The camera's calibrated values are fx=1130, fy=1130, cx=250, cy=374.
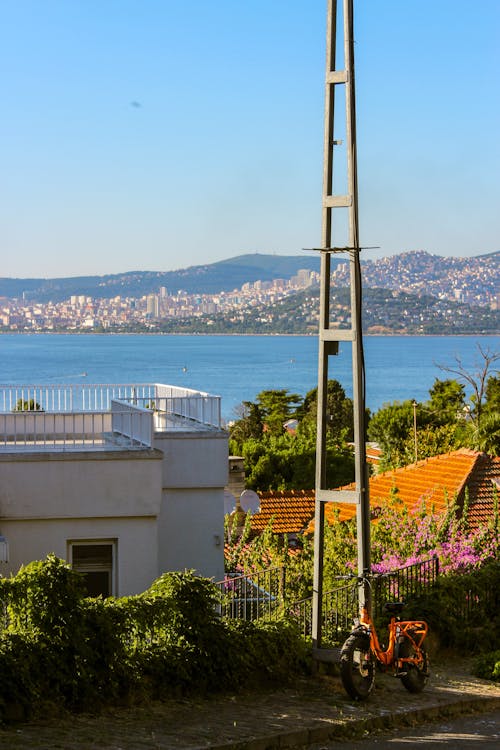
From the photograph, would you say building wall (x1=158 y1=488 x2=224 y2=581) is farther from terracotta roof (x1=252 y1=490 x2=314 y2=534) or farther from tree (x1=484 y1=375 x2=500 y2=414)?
tree (x1=484 y1=375 x2=500 y2=414)

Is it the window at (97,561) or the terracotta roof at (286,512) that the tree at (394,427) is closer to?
the terracotta roof at (286,512)

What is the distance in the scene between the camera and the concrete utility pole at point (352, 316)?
1101 centimetres

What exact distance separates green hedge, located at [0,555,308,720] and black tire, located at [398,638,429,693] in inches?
41.4

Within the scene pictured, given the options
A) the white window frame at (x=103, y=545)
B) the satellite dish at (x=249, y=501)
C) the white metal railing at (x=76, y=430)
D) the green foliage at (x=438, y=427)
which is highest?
the green foliage at (x=438, y=427)

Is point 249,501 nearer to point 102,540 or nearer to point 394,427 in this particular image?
point 102,540

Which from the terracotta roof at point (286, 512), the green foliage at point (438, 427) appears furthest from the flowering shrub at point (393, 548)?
the green foliage at point (438, 427)

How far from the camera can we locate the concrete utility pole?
11008 mm

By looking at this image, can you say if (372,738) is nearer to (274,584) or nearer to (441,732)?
(441,732)

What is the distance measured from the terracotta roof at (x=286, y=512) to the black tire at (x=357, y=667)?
18589 mm

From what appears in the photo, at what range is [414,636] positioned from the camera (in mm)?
11438

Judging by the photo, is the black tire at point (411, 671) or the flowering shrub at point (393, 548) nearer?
the black tire at point (411, 671)

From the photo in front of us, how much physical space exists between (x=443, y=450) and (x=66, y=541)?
40.1 m

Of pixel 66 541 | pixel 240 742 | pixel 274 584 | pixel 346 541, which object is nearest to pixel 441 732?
pixel 240 742

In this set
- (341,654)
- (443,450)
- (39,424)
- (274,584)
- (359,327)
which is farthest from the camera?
(443,450)
